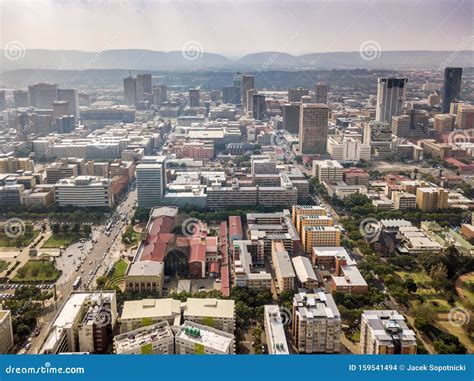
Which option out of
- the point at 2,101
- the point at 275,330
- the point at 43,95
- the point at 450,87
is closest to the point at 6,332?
the point at 275,330

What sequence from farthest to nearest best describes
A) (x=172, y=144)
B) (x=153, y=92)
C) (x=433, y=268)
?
(x=153, y=92)
(x=172, y=144)
(x=433, y=268)

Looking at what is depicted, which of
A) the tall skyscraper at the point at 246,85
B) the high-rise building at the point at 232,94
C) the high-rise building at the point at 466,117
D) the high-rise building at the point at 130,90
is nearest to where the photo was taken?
the high-rise building at the point at 466,117

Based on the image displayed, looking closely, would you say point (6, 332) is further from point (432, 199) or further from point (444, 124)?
point (444, 124)

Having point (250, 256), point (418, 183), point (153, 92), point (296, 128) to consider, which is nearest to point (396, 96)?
point (296, 128)

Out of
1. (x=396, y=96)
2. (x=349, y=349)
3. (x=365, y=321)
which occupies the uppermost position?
(x=396, y=96)

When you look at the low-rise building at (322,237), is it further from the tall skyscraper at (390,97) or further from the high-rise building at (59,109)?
the high-rise building at (59,109)

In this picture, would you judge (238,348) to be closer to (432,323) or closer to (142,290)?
(142,290)

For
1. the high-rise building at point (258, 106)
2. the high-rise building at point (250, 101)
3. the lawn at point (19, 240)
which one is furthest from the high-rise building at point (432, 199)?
the high-rise building at point (250, 101)
